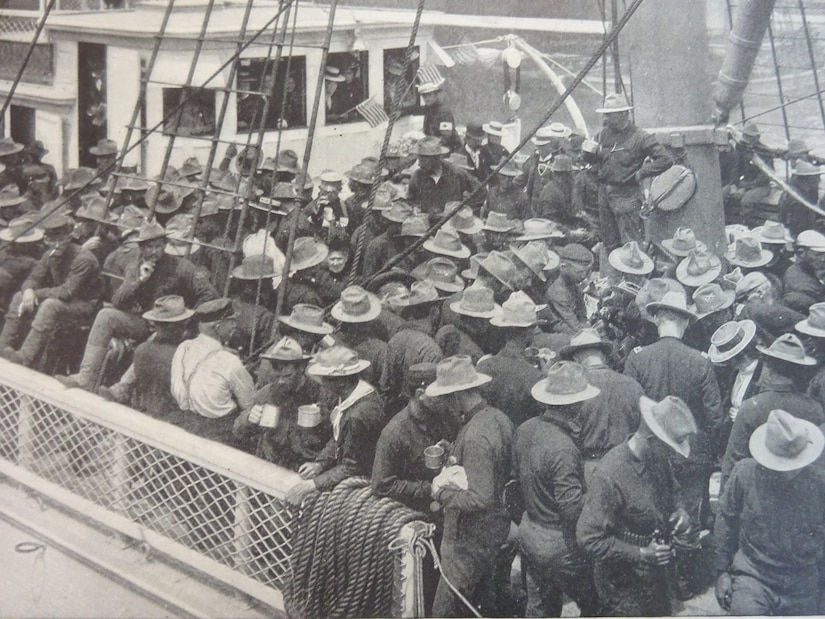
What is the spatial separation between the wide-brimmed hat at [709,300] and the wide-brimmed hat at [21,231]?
478cm

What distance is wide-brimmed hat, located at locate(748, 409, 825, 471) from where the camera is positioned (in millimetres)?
3330

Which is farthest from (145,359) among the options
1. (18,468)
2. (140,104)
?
(140,104)

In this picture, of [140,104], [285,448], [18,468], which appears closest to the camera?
[285,448]

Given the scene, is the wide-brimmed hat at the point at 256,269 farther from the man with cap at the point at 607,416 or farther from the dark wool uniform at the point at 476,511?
the man with cap at the point at 607,416

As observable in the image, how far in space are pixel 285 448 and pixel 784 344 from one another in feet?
8.86

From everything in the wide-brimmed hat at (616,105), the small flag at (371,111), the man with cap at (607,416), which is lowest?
the man with cap at (607,416)

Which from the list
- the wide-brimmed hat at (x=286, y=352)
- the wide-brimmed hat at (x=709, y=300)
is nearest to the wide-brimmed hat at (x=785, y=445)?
the wide-brimmed hat at (x=709, y=300)

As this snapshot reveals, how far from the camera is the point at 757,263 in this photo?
15.5 ft

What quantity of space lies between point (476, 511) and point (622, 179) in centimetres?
337

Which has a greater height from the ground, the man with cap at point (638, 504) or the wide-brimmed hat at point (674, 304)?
the wide-brimmed hat at point (674, 304)

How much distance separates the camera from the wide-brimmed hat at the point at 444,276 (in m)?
4.99

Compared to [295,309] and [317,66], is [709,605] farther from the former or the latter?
[317,66]

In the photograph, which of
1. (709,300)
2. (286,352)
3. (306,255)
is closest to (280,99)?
(306,255)

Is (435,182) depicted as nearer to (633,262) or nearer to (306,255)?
(306,255)
